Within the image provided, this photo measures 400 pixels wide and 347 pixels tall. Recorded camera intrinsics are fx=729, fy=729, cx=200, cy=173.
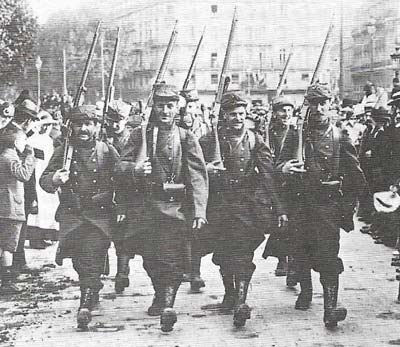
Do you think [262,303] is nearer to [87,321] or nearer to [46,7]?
[87,321]

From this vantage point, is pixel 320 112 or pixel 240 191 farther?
pixel 240 191

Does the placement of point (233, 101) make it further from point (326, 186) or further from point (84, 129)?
point (84, 129)

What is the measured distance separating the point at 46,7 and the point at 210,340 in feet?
16.5

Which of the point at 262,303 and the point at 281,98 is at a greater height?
the point at 281,98

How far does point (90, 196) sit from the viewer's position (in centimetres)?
645

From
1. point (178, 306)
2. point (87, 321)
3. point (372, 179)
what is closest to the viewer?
point (87, 321)

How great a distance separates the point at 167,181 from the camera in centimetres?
637

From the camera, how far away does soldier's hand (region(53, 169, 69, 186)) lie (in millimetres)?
6395

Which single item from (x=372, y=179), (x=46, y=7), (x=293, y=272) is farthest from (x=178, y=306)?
(x=372, y=179)

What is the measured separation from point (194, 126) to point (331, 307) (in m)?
3.76

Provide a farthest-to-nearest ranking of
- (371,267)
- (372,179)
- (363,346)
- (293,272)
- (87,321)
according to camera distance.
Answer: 1. (372,179)
2. (371,267)
3. (293,272)
4. (87,321)
5. (363,346)

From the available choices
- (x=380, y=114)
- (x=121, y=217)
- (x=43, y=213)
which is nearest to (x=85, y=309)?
(x=121, y=217)

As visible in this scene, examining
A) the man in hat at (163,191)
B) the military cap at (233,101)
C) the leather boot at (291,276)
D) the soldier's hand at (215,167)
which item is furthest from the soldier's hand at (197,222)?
the leather boot at (291,276)

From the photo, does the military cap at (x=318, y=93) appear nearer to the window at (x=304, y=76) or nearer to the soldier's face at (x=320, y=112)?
the soldier's face at (x=320, y=112)
